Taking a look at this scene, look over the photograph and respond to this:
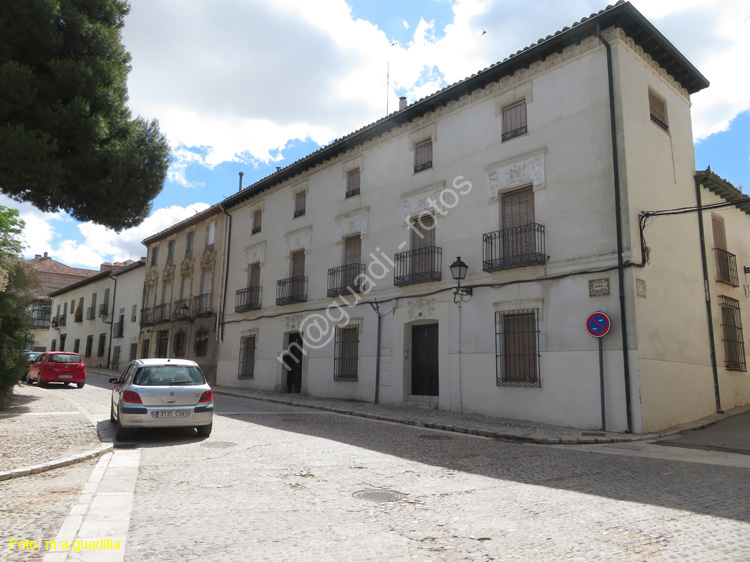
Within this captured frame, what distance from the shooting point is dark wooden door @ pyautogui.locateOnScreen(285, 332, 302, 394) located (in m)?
20.2

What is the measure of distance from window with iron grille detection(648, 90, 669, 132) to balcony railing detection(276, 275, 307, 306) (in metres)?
12.2

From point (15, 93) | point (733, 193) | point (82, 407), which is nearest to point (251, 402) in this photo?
point (82, 407)

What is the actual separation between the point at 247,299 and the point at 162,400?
45.7 ft

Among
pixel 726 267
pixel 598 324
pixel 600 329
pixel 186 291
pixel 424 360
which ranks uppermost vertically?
pixel 186 291

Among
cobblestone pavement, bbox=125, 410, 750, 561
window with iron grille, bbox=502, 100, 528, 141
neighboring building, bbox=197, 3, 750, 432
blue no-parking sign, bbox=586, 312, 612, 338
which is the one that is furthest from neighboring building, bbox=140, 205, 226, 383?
blue no-parking sign, bbox=586, 312, 612, 338

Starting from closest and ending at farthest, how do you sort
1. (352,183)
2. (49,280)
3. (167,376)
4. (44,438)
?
(44,438) < (167,376) < (352,183) < (49,280)

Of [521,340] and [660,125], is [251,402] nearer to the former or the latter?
[521,340]

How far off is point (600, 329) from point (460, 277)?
151 inches

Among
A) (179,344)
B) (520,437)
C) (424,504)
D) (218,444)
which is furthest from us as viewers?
(179,344)

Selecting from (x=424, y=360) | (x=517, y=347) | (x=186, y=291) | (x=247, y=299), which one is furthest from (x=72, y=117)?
(x=186, y=291)

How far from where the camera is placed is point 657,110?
1355cm

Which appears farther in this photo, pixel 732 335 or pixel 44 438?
pixel 732 335

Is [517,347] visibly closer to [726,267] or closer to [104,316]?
[726,267]

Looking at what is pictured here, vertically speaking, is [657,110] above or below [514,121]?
above
